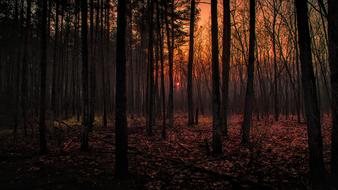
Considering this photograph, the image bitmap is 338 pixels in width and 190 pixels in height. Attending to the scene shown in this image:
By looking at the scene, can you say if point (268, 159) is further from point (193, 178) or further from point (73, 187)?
point (73, 187)

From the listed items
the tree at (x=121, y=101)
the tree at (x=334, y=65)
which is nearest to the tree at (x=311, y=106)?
the tree at (x=334, y=65)

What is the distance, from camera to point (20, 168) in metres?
6.75

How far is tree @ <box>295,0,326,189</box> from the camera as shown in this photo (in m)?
4.89

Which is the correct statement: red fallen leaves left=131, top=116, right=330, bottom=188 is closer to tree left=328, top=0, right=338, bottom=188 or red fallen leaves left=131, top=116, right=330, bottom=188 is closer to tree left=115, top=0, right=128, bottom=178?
tree left=328, top=0, right=338, bottom=188

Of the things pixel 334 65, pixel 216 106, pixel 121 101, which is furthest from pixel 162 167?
pixel 334 65

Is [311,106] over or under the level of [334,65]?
under

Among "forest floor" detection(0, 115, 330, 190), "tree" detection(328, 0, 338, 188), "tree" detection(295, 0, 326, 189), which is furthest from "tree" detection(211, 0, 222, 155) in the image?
"tree" detection(328, 0, 338, 188)

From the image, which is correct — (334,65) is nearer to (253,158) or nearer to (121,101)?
(253,158)

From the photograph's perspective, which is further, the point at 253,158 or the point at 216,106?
the point at 216,106

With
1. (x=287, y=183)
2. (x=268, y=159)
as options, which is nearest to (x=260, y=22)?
(x=268, y=159)

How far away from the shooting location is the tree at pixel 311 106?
489 cm

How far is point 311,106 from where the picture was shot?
4980 mm

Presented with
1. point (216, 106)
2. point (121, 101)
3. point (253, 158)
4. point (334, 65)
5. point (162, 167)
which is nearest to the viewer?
point (334, 65)

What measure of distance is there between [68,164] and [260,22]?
943 inches
